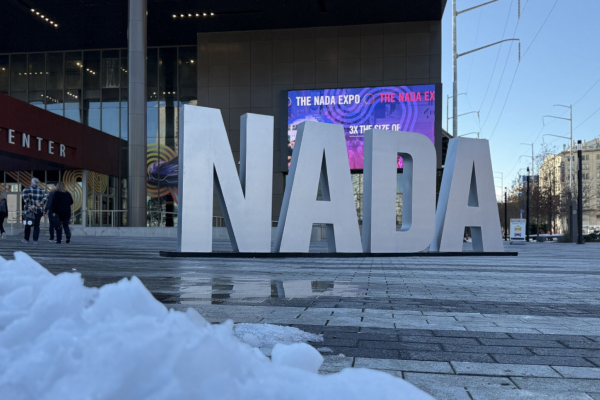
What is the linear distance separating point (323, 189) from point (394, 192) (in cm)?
174

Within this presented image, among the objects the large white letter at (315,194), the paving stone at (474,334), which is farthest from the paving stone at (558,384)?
the large white letter at (315,194)

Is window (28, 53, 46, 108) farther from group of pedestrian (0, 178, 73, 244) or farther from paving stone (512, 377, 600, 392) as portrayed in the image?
paving stone (512, 377, 600, 392)

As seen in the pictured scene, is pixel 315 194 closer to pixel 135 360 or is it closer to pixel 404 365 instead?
pixel 404 365

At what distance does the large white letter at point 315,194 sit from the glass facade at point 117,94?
856 inches

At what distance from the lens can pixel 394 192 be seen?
12.3m

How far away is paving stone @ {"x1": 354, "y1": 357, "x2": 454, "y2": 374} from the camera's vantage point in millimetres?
2387

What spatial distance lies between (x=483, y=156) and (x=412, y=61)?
18.1m

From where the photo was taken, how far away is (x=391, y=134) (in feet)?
40.1

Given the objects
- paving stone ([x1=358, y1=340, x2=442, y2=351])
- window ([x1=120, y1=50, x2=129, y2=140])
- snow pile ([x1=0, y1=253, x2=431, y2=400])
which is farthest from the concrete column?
snow pile ([x1=0, y1=253, x2=431, y2=400])

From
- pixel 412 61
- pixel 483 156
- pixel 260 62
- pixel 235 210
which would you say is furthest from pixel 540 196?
pixel 235 210

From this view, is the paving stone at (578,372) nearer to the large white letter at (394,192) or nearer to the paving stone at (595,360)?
the paving stone at (595,360)

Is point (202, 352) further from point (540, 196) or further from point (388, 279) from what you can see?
point (540, 196)

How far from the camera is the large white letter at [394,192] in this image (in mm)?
12000

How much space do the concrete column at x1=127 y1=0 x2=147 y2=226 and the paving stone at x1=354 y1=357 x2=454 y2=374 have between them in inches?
989
